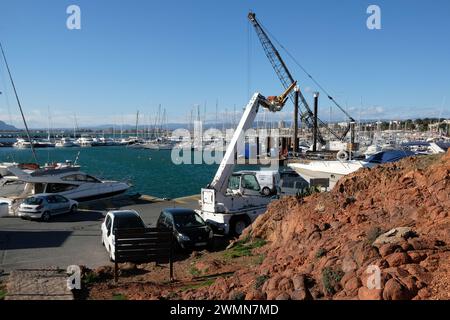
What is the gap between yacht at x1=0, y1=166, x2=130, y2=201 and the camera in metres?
28.0

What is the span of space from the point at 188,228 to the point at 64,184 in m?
15.4

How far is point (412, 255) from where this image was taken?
298 inches

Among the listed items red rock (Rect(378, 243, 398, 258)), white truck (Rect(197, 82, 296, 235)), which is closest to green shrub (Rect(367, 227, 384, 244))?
red rock (Rect(378, 243, 398, 258))

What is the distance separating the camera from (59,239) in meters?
18.5

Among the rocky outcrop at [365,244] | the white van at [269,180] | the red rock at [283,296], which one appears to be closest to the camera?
the rocky outcrop at [365,244]

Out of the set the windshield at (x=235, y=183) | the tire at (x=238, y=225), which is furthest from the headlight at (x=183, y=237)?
the windshield at (x=235, y=183)

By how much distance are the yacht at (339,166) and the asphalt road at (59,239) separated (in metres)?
9.11

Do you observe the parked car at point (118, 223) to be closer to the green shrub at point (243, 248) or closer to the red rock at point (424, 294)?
the green shrub at point (243, 248)

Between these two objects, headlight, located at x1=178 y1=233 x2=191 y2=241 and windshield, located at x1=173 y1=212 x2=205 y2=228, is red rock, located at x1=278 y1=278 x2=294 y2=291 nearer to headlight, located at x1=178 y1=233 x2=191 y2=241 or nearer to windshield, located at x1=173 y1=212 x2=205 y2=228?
headlight, located at x1=178 y1=233 x2=191 y2=241

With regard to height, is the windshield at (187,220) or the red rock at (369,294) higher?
the red rock at (369,294)

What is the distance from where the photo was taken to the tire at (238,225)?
19.0 m

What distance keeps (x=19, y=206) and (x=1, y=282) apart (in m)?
13.0

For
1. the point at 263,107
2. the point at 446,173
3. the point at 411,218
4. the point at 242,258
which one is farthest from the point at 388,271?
the point at 263,107

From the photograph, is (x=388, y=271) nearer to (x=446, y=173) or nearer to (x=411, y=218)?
(x=411, y=218)
